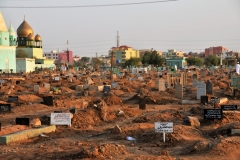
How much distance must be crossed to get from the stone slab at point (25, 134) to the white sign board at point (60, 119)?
361 mm

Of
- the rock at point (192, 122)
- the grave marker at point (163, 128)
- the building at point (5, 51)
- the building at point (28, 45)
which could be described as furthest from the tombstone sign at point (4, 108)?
the building at point (28, 45)

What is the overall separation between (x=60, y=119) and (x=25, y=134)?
2.01 metres

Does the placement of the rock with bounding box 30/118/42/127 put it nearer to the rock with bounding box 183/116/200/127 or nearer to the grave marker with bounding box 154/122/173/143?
the grave marker with bounding box 154/122/173/143

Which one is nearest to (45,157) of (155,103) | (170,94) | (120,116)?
(120,116)

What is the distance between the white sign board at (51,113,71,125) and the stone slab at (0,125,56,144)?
36cm

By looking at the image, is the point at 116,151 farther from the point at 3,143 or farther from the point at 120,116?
the point at 120,116

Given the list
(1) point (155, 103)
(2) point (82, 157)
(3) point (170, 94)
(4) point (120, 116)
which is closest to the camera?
(2) point (82, 157)

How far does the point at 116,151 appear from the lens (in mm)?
9438

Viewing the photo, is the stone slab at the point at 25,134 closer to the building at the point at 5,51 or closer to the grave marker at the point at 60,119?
the grave marker at the point at 60,119

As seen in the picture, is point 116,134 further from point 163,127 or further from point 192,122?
point 192,122

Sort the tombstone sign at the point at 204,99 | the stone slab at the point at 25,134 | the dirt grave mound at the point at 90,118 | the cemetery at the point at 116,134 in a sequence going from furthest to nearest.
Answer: the tombstone sign at the point at 204,99, the dirt grave mound at the point at 90,118, the stone slab at the point at 25,134, the cemetery at the point at 116,134

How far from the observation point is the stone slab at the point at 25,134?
37.4 feet

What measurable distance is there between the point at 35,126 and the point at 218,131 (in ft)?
19.3

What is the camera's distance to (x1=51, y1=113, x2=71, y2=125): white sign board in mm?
13930
